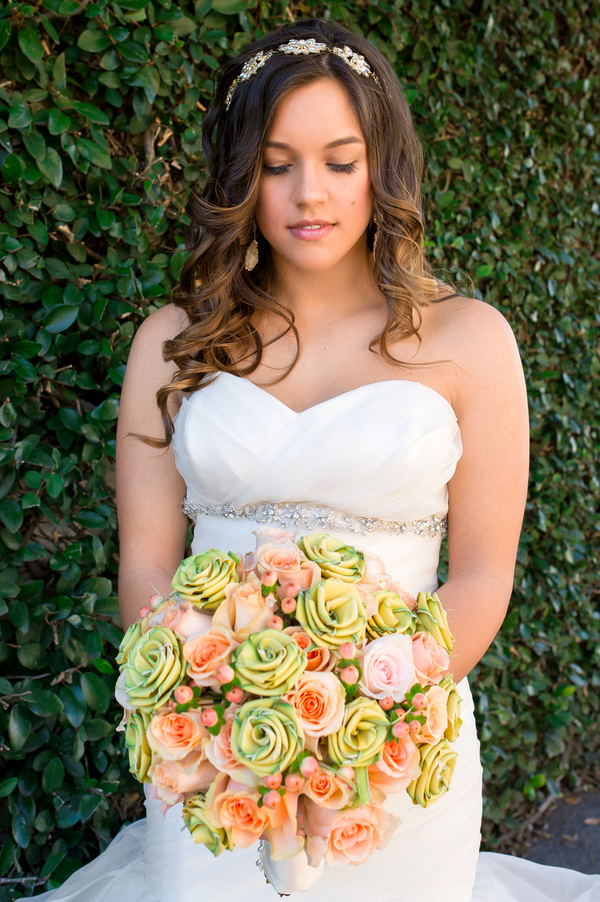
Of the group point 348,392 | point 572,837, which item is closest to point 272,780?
point 348,392

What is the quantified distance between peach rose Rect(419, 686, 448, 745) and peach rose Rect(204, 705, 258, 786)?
29cm

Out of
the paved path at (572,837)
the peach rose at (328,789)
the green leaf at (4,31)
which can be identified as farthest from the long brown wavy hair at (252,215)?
the paved path at (572,837)

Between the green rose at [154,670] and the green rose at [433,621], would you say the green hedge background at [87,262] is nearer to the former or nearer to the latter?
the green rose at [154,670]

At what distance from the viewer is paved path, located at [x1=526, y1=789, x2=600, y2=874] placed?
3.66 m

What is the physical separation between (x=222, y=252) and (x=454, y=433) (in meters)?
0.82

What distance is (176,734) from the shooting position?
117 cm

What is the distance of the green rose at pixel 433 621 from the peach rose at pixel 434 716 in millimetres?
100

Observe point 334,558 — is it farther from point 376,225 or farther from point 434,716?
point 376,225

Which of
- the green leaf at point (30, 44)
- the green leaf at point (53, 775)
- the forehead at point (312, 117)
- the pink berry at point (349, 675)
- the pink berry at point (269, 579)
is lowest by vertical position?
the green leaf at point (53, 775)

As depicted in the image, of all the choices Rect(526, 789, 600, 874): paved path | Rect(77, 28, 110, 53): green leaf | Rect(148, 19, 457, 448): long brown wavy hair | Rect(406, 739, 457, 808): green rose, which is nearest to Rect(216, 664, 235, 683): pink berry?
Rect(406, 739, 457, 808): green rose

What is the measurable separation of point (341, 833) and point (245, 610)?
362 mm

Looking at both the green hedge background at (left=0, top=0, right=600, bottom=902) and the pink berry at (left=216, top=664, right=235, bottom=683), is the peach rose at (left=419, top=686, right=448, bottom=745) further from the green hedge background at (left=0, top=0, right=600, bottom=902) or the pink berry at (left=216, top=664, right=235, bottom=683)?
the green hedge background at (left=0, top=0, right=600, bottom=902)

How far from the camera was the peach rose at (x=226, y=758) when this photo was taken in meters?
1.12

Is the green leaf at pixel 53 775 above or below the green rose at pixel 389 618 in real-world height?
below
